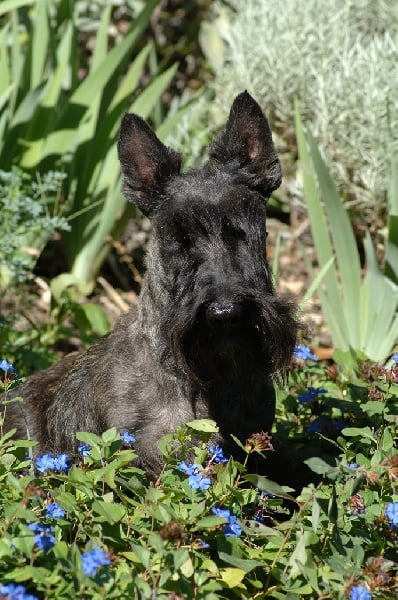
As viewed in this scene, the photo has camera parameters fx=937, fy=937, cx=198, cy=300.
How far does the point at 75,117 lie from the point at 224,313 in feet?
10.4

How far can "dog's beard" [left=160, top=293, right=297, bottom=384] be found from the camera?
329 cm

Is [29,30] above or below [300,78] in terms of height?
above

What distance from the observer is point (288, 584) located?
277 centimetres

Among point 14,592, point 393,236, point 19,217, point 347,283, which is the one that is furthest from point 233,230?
point 19,217

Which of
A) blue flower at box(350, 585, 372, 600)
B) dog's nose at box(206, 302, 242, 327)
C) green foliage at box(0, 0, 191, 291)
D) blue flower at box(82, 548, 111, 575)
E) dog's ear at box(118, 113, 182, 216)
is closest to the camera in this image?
blue flower at box(82, 548, 111, 575)

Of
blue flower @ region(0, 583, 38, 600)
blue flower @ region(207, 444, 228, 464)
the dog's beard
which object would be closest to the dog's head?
the dog's beard

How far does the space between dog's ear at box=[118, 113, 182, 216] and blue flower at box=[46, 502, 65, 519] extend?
1.39m

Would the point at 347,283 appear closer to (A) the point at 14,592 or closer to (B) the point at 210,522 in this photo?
(B) the point at 210,522

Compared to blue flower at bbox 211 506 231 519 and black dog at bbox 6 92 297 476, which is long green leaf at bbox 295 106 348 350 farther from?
blue flower at bbox 211 506 231 519

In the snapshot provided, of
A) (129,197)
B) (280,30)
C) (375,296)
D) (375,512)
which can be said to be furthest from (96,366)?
(280,30)

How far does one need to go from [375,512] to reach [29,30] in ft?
15.9

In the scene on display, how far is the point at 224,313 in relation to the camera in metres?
3.17

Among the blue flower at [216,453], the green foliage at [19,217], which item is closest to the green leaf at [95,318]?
the green foliage at [19,217]

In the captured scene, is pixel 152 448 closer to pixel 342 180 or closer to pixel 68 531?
pixel 68 531
